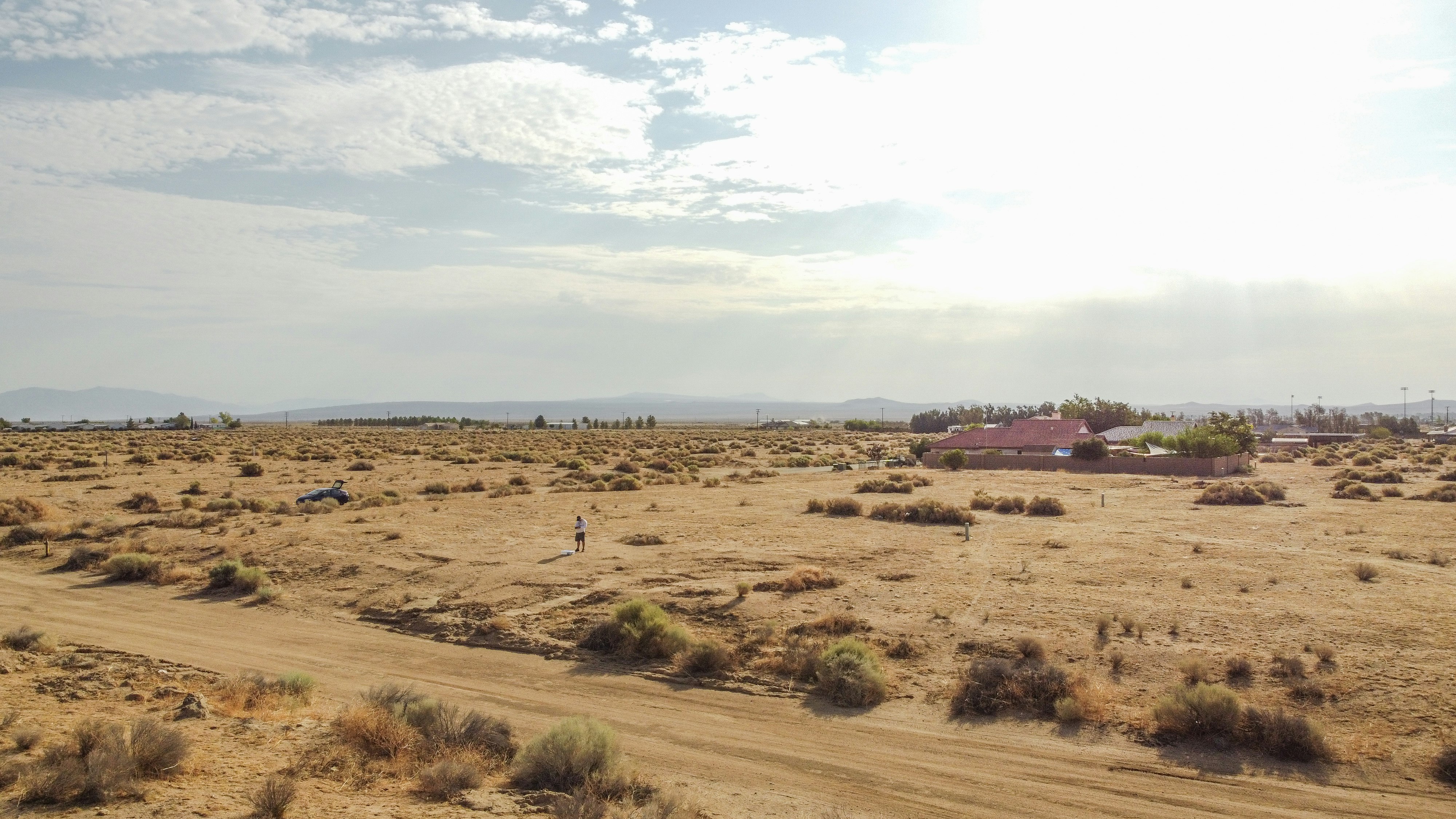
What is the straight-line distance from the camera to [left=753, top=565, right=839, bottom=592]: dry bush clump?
21.1 m

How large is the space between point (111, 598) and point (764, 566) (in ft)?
53.9

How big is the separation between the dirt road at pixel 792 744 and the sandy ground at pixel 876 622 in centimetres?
5

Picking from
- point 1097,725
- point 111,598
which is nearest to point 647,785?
point 1097,725

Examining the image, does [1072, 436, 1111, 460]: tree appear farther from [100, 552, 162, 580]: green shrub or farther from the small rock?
the small rock

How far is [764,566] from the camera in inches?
943

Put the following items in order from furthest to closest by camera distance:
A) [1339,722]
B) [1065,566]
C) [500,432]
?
[500,432], [1065,566], [1339,722]

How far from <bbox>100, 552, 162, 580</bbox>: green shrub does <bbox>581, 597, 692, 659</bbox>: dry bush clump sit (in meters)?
14.0

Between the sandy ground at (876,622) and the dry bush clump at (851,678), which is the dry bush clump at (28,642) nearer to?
the sandy ground at (876,622)

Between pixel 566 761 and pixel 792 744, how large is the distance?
12.0 feet

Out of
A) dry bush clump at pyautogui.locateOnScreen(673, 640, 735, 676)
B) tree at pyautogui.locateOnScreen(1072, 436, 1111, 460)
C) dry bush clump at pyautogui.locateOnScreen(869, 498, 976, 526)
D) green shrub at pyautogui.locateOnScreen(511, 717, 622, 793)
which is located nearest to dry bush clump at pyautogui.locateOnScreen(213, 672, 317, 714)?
green shrub at pyautogui.locateOnScreen(511, 717, 622, 793)

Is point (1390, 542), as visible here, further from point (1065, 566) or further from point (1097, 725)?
point (1097, 725)

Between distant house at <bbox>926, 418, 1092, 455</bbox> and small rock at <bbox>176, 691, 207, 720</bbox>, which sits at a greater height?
distant house at <bbox>926, 418, 1092, 455</bbox>

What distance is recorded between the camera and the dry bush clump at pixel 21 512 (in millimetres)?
30594

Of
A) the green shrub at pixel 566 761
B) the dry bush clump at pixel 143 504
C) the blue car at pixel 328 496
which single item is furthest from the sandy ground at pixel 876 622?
the blue car at pixel 328 496
